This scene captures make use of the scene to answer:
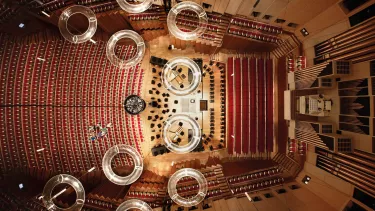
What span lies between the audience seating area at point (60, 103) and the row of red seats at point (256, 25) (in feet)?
11.0

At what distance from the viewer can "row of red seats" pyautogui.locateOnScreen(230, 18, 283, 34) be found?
277 inches

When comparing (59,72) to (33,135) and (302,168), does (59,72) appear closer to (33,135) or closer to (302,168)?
(33,135)

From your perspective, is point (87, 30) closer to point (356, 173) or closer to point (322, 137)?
point (322, 137)

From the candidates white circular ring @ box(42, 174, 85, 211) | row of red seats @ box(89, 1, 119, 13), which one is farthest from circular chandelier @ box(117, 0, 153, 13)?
white circular ring @ box(42, 174, 85, 211)

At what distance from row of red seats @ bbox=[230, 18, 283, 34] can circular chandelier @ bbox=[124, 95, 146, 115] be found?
12.5 ft

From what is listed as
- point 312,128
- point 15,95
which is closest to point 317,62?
point 312,128

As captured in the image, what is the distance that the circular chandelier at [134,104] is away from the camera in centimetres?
748

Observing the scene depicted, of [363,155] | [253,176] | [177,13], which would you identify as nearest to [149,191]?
[253,176]

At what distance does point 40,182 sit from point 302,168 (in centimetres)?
847

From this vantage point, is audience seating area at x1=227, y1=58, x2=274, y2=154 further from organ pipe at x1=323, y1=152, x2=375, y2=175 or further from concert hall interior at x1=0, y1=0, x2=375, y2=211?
organ pipe at x1=323, y1=152, x2=375, y2=175

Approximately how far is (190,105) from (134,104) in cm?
196

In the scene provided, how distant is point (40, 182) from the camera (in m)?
7.61

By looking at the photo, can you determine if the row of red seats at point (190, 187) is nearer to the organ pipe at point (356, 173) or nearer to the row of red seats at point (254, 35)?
the organ pipe at point (356, 173)

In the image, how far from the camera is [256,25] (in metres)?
7.16
